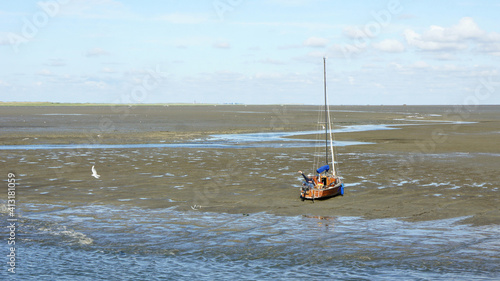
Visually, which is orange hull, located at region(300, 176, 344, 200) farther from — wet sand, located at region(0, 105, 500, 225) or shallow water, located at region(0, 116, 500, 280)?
shallow water, located at region(0, 116, 500, 280)

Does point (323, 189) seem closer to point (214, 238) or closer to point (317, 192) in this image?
point (317, 192)

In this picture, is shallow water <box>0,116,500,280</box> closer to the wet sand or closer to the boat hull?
the wet sand

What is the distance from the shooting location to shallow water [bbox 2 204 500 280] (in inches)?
701

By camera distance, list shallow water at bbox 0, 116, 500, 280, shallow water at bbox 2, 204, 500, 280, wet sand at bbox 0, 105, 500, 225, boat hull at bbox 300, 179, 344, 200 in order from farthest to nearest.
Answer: boat hull at bbox 300, 179, 344, 200 → wet sand at bbox 0, 105, 500, 225 → shallow water at bbox 0, 116, 500, 280 → shallow water at bbox 2, 204, 500, 280

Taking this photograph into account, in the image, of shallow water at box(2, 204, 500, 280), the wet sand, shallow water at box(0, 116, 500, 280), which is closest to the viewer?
shallow water at box(2, 204, 500, 280)

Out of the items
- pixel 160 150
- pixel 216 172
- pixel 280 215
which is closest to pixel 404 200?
pixel 280 215

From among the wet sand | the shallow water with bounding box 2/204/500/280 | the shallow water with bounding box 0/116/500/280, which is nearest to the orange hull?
the wet sand

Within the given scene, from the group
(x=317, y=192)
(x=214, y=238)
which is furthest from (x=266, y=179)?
(x=214, y=238)

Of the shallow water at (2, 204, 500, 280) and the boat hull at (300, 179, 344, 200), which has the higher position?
the boat hull at (300, 179, 344, 200)

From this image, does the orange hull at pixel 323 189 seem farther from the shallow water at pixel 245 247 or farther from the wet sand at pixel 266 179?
the shallow water at pixel 245 247

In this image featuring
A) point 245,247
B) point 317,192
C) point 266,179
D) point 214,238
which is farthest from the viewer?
point 266,179

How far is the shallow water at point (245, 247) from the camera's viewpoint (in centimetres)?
1781

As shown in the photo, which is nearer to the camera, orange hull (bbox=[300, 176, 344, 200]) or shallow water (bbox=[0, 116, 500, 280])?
shallow water (bbox=[0, 116, 500, 280])

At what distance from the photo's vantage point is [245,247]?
2080 cm
